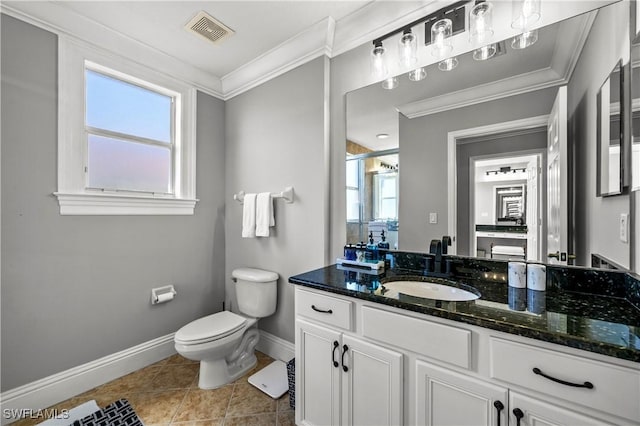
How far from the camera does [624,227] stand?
1037 millimetres

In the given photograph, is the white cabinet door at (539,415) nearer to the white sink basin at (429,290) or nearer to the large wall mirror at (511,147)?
the white sink basin at (429,290)

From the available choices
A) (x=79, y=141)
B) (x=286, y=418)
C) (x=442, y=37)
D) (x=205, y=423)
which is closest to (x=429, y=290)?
(x=286, y=418)

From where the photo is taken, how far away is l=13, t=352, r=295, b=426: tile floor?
1585mm

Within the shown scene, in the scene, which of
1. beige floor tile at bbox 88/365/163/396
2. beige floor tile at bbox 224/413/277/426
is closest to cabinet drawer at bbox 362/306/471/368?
beige floor tile at bbox 224/413/277/426

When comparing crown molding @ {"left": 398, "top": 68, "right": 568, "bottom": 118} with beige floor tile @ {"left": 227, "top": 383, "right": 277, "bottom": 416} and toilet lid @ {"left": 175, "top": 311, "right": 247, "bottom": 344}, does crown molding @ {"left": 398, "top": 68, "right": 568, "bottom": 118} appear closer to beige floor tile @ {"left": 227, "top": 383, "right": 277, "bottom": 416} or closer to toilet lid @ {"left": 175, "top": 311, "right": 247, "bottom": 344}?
toilet lid @ {"left": 175, "top": 311, "right": 247, "bottom": 344}

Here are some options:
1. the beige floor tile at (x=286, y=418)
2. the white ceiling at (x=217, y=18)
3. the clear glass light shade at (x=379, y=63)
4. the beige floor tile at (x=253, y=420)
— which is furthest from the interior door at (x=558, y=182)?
the beige floor tile at (x=253, y=420)

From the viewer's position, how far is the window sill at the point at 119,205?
5.82 feet

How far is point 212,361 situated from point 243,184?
4.63 feet

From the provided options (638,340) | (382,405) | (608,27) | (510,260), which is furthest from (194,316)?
(608,27)

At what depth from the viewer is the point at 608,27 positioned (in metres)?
1.12

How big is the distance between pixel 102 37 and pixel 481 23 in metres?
2.36

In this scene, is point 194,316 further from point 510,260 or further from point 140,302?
point 510,260

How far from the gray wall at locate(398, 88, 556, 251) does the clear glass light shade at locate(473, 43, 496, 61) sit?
232 millimetres

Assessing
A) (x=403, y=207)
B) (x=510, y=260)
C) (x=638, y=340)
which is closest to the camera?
(x=638, y=340)
